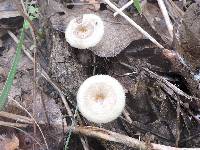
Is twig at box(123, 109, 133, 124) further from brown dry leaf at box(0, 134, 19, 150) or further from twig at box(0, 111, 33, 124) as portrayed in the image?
brown dry leaf at box(0, 134, 19, 150)

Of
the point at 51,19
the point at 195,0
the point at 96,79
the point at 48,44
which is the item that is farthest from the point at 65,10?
the point at 195,0

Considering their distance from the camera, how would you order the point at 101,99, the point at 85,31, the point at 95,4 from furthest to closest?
the point at 95,4 → the point at 85,31 → the point at 101,99

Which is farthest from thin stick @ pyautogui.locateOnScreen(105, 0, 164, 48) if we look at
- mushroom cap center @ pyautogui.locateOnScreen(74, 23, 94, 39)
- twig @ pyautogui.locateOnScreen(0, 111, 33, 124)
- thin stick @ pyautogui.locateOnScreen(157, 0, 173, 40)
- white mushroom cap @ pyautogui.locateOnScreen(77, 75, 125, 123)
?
twig @ pyautogui.locateOnScreen(0, 111, 33, 124)

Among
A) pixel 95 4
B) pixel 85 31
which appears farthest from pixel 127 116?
pixel 95 4

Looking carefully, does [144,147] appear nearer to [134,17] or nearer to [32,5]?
[134,17]

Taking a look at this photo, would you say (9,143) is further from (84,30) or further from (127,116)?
(84,30)
